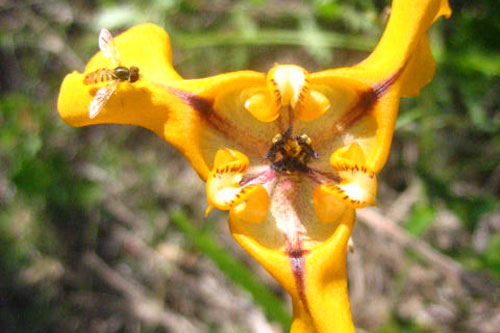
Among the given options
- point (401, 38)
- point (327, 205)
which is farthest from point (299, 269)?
point (401, 38)

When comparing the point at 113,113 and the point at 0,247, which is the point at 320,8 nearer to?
the point at 113,113

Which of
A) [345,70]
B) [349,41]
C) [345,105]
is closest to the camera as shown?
[345,70]

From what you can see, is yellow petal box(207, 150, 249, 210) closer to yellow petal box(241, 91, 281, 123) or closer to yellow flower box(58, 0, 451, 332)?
yellow flower box(58, 0, 451, 332)

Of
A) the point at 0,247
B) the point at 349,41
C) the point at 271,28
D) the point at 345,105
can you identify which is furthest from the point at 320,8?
the point at 0,247

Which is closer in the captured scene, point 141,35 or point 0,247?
point 141,35

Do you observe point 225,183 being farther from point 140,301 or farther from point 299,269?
point 140,301

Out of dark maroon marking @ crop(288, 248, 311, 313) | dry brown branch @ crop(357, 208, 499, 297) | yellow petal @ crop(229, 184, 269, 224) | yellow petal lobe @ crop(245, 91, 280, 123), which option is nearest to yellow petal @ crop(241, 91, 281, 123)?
yellow petal lobe @ crop(245, 91, 280, 123)

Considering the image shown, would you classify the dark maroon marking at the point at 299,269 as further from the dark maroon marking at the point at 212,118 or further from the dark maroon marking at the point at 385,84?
the dark maroon marking at the point at 385,84

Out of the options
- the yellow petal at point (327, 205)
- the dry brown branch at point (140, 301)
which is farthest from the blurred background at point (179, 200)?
the yellow petal at point (327, 205)
